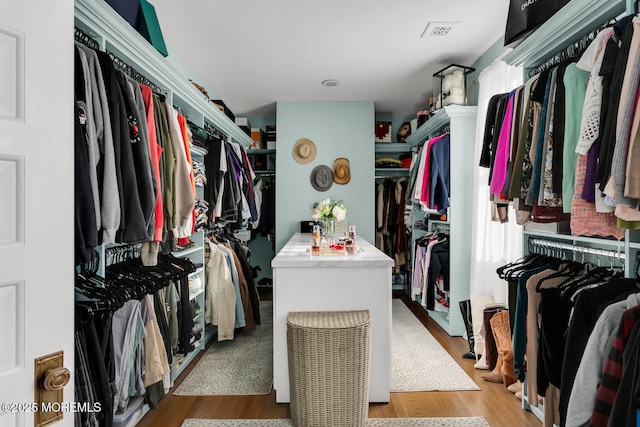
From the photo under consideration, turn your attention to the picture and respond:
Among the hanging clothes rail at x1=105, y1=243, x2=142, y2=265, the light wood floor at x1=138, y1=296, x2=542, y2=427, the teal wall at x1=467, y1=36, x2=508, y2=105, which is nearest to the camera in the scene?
the hanging clothes rail at x1=105, y1=243, x2=142, y2=265

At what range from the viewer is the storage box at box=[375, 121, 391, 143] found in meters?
5.42

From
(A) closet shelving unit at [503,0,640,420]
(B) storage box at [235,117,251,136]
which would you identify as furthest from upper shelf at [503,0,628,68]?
(B) storage box at [235,117,251,136]

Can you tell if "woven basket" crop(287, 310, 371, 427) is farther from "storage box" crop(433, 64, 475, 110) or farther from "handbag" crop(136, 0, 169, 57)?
"storage box" crop(433, 64, 475, 110)

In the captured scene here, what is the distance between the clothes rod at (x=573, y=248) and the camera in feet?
5.79

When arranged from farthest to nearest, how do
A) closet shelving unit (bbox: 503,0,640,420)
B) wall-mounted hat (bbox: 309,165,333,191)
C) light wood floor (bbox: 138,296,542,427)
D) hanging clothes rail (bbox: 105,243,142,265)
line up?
wall-mounted hat (bbox: 309,165,333,191) → light wood floor (bbox: 138,296,542,427) → hanging clothes rail (bbox: 105,243,142,265) → closet shelving unit (bbox: 503,0,640,420)

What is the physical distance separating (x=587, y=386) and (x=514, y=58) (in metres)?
1.68

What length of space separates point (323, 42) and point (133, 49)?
1.75 m

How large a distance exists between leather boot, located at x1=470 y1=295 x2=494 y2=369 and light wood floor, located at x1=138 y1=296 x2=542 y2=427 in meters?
0.30
